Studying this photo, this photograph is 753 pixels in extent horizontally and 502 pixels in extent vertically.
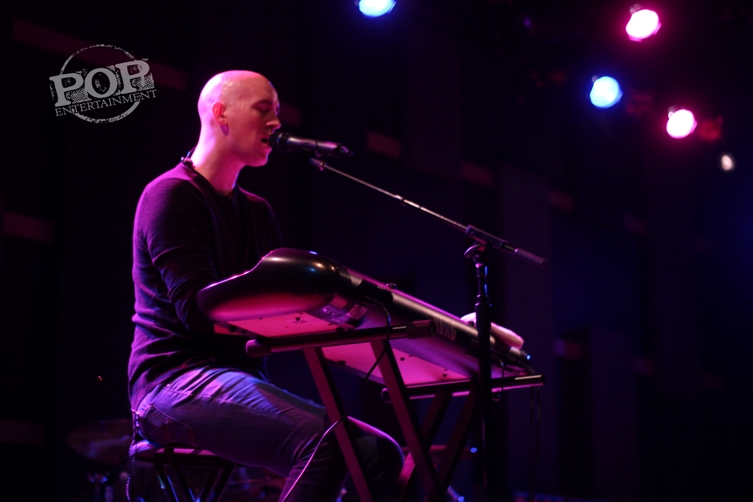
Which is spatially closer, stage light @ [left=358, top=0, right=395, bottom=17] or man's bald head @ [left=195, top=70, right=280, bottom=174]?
man's bald head @ [left=195, top=70, right=280, bottom=174]

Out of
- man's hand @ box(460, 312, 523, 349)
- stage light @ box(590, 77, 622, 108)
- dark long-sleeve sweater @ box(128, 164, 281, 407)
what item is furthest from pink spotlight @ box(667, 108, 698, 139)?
dark long-sleeve sweater @ box(128, 164, 281, 407)

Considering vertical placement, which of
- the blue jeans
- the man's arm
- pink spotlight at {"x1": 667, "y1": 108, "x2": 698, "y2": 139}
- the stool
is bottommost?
the stool

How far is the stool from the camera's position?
2.10 metres

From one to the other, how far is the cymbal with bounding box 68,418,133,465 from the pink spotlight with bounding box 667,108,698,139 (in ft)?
17.8

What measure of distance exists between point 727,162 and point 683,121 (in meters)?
1.31

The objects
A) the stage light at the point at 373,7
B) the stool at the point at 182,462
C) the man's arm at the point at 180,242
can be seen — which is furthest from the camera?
the stage light at the point at 373,7

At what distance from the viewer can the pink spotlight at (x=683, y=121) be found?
273 inches

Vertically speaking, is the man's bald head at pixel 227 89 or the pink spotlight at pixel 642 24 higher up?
the pink spotlight at pixel 642 24

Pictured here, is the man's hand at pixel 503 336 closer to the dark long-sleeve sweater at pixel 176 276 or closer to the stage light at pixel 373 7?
the dark long-sleeve sweater at pixel 176 276

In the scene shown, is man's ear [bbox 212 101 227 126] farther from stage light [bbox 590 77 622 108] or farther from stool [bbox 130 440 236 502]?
stage light [bbox 590 77 622 108]

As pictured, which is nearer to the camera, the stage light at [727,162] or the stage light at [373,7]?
the stage light at [373,7]

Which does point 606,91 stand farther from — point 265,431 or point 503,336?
point 265,431

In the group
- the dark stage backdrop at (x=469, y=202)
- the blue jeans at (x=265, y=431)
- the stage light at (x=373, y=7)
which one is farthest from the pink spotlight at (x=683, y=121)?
the blue jeans at (x=265, y=431)

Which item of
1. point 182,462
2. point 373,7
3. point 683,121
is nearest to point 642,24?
point 683,121
